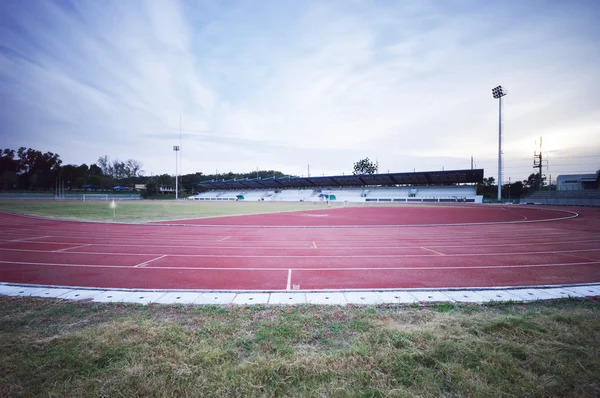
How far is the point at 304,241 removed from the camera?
12055 millimetres

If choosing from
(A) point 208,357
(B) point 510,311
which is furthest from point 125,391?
(B) point 510,311

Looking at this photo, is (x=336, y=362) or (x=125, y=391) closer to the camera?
(x=125, y=391)

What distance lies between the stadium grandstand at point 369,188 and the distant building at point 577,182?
23973mm

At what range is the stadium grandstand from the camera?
6200cm

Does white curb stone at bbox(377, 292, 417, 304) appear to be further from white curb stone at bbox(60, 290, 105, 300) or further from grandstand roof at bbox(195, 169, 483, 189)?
grandstand roof at bbox(195, 169, 483, 189)

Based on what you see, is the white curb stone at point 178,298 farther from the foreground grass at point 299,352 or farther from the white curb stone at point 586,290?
the white curb stone at point 586,290

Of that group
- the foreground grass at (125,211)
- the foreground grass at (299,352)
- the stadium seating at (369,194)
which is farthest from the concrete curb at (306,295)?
the stadium seating at (369,194)

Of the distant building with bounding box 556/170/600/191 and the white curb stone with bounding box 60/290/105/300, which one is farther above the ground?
the distant building with bounding box 556/170/600/191

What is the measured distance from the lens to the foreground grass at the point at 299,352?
276 centimetres

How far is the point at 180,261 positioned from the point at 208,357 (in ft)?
19.8

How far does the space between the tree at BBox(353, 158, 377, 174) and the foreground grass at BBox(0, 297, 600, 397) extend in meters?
121

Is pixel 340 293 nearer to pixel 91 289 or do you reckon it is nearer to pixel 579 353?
pixel 579 353

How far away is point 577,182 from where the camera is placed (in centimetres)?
6631

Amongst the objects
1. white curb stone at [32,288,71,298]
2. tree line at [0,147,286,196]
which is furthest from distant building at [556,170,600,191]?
tree line at [0,147,286,196]
